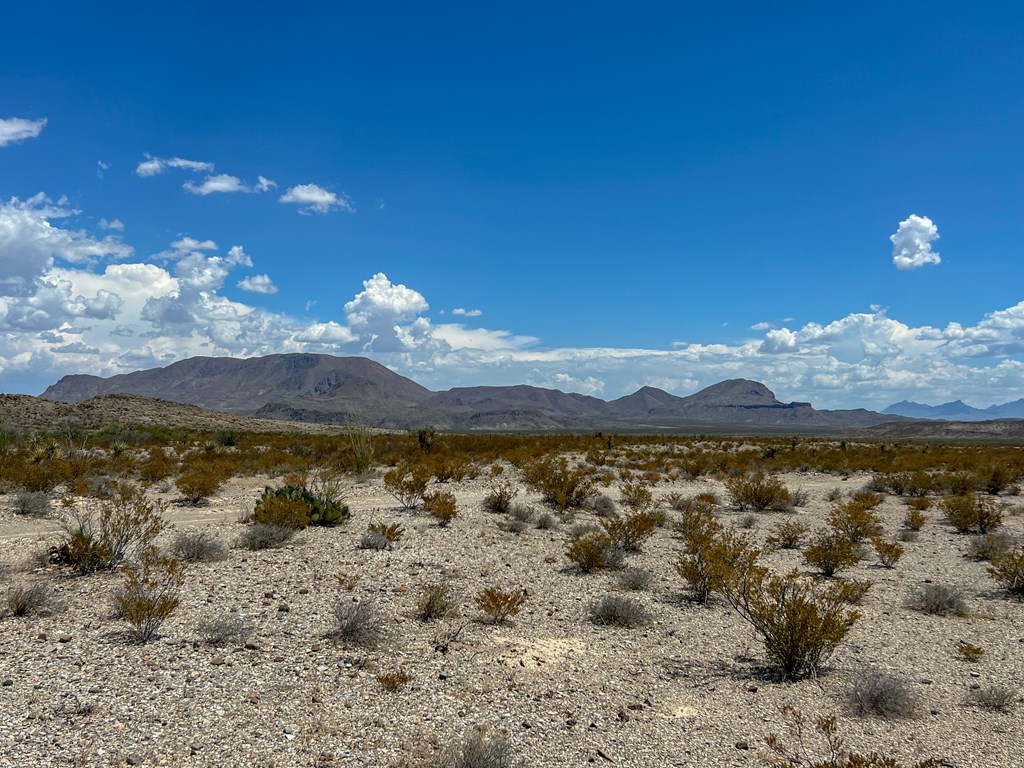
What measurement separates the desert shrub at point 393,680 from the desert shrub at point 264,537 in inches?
257

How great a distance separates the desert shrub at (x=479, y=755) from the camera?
5.03 meters

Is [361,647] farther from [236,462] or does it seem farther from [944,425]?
[944,425]

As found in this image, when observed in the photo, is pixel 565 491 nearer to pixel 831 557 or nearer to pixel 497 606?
pixel 831 557

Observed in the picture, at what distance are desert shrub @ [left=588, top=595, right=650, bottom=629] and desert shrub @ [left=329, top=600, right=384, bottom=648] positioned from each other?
309cm

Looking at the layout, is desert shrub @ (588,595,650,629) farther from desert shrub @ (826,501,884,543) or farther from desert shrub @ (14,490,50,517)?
desert shrub @ (14,490,50,517)

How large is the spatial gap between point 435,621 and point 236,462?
21266 mm

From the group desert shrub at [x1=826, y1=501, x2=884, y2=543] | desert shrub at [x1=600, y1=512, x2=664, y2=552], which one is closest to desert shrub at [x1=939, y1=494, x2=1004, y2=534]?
desert shrub at [x1=826, y1=501, x2=884, y2=543]

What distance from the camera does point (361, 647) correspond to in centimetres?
767

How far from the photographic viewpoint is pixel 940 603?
10.1 m

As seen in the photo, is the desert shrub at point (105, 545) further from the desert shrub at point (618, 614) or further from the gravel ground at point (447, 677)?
the desert shrub at point (618, 614)

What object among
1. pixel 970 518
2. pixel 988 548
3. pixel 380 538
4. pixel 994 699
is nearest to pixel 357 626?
pixel 380 538

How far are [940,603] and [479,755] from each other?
8606 millimetres

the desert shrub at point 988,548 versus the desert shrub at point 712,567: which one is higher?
the desert shrub at point 712,567

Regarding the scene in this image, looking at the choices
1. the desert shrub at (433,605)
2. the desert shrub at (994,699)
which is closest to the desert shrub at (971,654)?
the desert shrub at (994,699)
